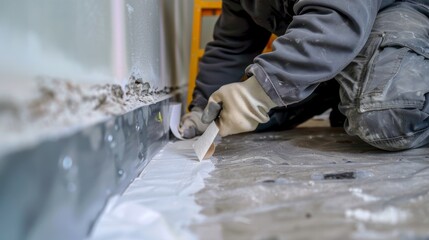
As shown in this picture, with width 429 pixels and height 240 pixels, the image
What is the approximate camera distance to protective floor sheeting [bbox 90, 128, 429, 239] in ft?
1.26

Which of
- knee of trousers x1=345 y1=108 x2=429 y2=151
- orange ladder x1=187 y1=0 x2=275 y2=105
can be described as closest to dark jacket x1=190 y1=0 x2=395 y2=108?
knee of trousers x1=345 y1=108 x2=429 y2=151

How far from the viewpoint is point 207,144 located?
765mm

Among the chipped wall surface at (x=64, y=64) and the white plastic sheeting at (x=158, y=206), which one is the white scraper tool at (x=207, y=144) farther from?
the chipped wall surface at (x=64, y=64)

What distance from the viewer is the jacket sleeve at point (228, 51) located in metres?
1.23

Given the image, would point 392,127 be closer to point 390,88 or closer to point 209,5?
point 390,88

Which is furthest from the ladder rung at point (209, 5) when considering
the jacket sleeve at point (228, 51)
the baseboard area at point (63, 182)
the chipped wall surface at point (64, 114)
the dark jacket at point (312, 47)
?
the baseboard area at point (63, 182)

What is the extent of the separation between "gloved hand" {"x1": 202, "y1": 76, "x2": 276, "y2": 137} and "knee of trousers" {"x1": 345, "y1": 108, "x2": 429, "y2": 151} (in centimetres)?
21

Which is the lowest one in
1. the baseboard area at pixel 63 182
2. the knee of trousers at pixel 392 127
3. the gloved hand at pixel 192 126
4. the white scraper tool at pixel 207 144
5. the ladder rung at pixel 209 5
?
the gloved hand at pixel 192 126

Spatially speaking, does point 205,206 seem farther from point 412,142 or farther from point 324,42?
point 412,142

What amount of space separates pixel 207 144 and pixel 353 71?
37 centimetres

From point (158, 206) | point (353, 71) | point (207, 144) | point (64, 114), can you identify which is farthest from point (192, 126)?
point (64, 114)

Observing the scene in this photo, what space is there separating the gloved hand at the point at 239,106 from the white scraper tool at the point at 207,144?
18 mm

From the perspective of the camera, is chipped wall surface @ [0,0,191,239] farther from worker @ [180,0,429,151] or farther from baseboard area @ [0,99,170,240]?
worker @ [180,0,429,151]

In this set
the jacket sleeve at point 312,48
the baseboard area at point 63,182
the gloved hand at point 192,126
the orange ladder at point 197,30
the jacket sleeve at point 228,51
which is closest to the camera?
the baseboard area at point 63,182
